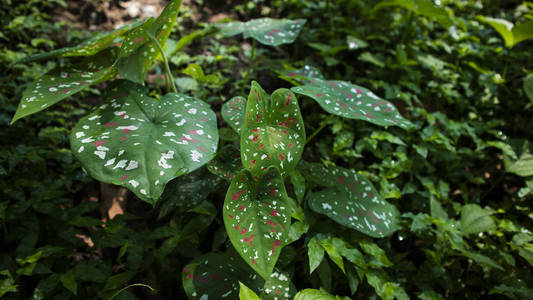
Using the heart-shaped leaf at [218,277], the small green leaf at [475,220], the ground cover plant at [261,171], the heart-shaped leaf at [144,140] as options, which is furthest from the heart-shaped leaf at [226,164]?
the small green leaf at [475,220]

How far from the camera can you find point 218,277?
125 cm

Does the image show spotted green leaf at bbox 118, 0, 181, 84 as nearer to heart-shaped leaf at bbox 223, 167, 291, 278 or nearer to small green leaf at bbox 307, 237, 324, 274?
heart-shaped leaf at bbox 223, 167, 291, 278

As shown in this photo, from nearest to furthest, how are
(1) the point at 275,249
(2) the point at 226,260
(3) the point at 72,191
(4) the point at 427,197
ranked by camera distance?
(1) the point at 275,249 < (2) the point at 226,260 < (3) the point at 72,191 < (4) the point at 427,197

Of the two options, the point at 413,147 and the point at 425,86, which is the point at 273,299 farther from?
the point at 425,86

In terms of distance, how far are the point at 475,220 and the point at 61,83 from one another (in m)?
2.31

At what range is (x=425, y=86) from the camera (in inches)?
100

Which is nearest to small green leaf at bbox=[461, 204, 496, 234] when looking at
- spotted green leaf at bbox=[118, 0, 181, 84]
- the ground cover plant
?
the ground cover plant

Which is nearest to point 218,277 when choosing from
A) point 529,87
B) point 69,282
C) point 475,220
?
point 69,282

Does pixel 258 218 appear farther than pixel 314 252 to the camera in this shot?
No

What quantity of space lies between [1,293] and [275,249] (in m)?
1.12

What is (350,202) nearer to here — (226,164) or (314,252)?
(314,252)

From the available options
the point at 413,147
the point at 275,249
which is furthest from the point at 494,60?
the point at 275,249

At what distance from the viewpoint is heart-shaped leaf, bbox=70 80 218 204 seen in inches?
38.5

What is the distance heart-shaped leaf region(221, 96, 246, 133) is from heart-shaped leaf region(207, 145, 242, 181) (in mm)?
196
